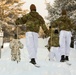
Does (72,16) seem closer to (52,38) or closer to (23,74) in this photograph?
(52,38)

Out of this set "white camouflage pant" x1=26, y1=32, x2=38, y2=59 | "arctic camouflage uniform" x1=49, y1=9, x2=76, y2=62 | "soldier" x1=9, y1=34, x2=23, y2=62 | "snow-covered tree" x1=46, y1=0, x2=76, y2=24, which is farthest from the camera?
"snow-covered tree" x1=46, y1=0, x2=76, y2=24

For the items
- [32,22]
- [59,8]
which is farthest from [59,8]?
[32,22]

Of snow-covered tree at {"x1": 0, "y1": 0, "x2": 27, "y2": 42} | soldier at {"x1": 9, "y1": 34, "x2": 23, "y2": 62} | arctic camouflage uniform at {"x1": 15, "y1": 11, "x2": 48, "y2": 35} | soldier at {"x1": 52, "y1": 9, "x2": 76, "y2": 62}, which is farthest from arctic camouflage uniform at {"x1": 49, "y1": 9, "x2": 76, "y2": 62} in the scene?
snow-covered tree at {"x1": 0, "y1": 0, "x2": 27, "y2": 42}

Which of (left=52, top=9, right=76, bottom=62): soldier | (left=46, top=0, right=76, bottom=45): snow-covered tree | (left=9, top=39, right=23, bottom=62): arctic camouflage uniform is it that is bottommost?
(left=9, top=39, right=23, bottom=62): arctic camouflage uniform

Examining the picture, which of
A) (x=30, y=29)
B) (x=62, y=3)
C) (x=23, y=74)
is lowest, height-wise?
(x=23, y=74)

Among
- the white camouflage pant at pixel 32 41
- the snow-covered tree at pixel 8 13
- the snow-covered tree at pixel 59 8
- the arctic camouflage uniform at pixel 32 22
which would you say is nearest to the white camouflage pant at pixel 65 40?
the arctic camouflage uniform at pixel 32 22

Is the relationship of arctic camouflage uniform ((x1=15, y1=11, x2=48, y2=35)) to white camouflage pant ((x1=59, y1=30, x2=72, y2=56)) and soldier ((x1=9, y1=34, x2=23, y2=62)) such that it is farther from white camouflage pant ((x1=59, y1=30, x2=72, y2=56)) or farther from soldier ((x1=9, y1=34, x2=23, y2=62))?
soldier ((x1=9, y1=34, x2=23, y2=62))

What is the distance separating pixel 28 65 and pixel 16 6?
132 ft

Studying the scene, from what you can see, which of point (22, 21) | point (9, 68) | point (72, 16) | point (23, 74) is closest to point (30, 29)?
point (22, 21)

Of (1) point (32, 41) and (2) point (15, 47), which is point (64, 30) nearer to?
(1) point (32, 41)

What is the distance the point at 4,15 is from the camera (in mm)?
A: 47719

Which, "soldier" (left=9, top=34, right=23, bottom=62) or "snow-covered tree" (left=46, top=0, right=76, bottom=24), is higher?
"snow-covered tree" (left=46, top=0, right=76, bottom=24)

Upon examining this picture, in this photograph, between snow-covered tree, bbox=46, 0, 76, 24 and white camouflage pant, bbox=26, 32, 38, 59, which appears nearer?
white camouflage pant, bbox=26, 32, 38, 59

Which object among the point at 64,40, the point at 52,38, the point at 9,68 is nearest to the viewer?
the point at 9,68
